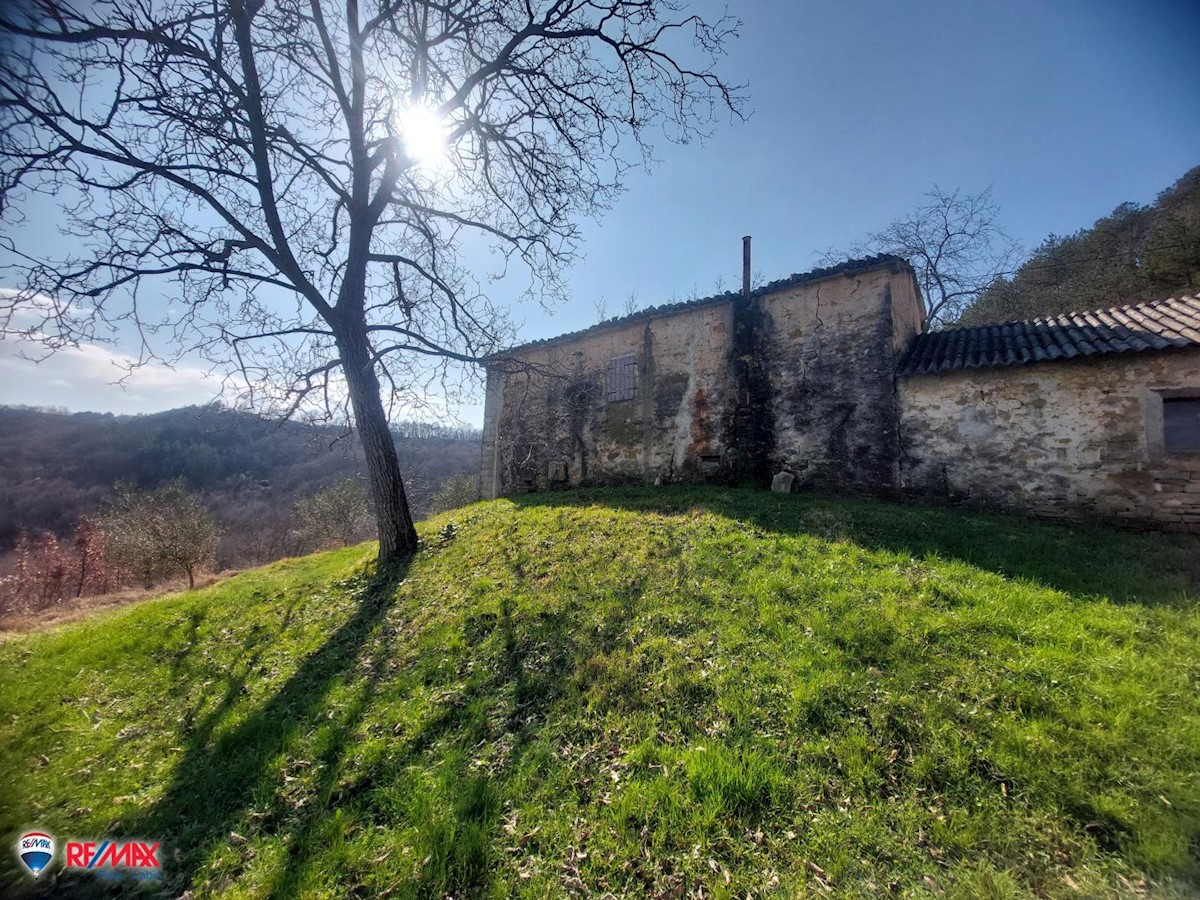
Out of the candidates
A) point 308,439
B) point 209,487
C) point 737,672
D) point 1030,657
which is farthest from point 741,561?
point 209,487

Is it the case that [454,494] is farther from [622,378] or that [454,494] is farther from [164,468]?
[164,468]

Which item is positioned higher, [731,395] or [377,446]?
[731,395]

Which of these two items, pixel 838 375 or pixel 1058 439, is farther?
pixel 838 375

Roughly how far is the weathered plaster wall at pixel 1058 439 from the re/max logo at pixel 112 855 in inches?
440

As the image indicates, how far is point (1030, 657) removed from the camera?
3.31 meters

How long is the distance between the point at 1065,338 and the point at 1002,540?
482 centimetres

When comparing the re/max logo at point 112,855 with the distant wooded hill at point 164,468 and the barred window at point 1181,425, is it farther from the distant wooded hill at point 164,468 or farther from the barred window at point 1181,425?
the distant wooded hill at point 164,468

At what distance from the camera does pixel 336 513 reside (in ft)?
65.8

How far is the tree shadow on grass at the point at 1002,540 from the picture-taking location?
4.68 metres

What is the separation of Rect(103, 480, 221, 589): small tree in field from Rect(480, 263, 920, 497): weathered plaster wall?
9.26m

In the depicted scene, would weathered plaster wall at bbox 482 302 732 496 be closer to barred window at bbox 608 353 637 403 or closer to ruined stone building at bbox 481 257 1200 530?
ruined stone building at bbox 481 257 1200 530

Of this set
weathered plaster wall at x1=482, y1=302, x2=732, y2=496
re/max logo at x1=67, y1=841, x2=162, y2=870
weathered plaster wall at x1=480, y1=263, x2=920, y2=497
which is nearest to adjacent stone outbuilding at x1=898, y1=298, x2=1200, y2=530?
weathered plaster wall at x1=480, y1=263, x2=920, y2=497

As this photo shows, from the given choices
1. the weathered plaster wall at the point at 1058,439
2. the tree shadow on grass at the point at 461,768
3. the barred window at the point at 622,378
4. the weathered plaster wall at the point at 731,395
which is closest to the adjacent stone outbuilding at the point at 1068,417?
the weathered plaster wall at the point at 1058,439

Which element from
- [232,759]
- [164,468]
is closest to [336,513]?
[232,759]
